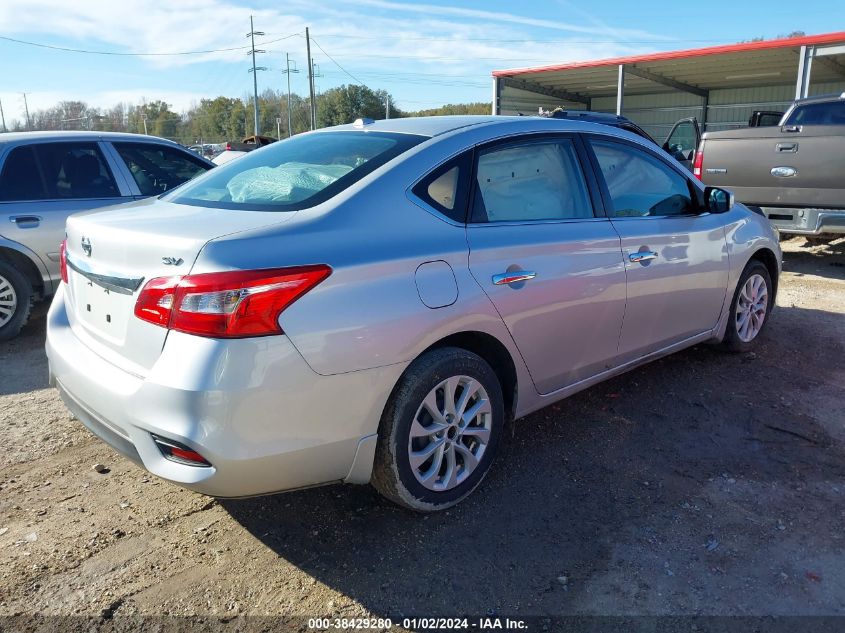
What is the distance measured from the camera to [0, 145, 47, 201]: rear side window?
546cm

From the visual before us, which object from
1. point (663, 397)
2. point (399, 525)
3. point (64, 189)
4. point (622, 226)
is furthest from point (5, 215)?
point (663, 397)

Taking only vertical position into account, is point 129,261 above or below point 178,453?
above

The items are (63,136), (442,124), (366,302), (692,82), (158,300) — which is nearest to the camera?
(158,300)

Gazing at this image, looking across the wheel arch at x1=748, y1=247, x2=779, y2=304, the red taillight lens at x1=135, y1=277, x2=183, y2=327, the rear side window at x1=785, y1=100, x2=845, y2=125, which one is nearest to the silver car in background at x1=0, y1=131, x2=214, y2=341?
the red taillight lens at x1=135, y1=277, x2=183, y2=327

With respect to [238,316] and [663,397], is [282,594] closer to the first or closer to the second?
[238,316]

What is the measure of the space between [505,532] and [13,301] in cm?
464

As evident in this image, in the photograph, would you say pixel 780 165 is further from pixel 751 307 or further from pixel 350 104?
pixel 350 104

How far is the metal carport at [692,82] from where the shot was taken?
16.9 m

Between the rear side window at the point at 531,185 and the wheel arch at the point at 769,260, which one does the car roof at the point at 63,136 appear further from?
the wheel arch at the point at 769,260

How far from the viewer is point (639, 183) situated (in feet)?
13.3

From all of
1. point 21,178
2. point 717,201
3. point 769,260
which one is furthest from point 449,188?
point 21,178

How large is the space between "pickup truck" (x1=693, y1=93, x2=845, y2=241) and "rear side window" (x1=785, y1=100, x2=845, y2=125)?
44.3 inches

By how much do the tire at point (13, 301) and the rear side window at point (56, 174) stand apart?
0.63 meters

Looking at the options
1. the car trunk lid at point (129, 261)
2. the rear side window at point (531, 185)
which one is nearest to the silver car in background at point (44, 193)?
the car trunk lid at point (129, 261)
